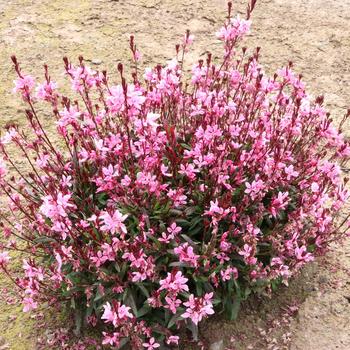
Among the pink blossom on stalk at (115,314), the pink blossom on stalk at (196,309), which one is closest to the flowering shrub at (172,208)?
the pink blossom on stalk at (196,309)

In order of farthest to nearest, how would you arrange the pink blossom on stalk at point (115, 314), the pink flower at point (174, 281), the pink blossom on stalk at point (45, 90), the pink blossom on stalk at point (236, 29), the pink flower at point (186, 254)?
the pink blossom on stalk at point (236, 29) → the pink blossom on stalk at point (45, 90) → the pink flower at point (186, 254) → the pink flower at point (174, 281) → the pink blossom on stalk at point (115, 314)

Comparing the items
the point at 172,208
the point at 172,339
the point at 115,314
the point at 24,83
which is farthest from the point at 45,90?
the point at 172,339

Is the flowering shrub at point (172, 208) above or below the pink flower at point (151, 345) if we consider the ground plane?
above

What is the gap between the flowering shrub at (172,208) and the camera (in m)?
3.16

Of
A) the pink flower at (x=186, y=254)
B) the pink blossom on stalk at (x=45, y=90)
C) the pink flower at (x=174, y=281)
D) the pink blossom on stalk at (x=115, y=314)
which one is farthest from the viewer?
the pink blossom on stalk at (x=45, y=90)

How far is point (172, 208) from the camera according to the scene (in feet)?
11.0

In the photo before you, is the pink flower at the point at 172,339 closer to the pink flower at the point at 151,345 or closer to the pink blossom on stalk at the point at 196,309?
the pink flower at the point at 151,345

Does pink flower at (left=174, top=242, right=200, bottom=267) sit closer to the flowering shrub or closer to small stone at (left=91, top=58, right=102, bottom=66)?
the flowering shrub

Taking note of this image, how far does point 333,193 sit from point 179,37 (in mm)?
4040

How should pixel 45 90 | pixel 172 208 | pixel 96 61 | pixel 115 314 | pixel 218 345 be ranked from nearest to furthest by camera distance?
1. pixel 115 314
2. pixel 45 90
3. pixel 172 208
4. pixel 218 345
5. pixel 96 61

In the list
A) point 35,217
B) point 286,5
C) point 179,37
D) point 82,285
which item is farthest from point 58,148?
point 286,5

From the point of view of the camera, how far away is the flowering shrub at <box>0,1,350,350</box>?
124 inches

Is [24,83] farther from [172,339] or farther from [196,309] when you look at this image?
[172,339]

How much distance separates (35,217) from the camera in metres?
3.45
